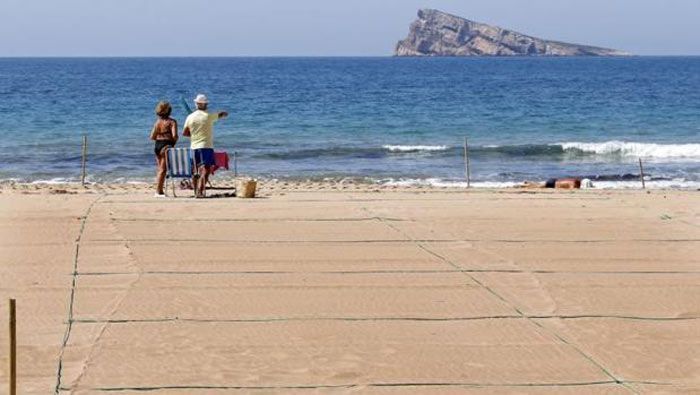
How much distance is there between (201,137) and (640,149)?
1782 centimetres

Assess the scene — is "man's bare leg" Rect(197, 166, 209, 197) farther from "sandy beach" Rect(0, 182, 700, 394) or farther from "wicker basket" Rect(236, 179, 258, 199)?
"sandy beach" Rect(0, 182, 700, 394)

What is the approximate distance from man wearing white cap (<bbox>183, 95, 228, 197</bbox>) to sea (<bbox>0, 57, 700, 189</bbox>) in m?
0.85

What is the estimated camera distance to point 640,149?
99.1 feet

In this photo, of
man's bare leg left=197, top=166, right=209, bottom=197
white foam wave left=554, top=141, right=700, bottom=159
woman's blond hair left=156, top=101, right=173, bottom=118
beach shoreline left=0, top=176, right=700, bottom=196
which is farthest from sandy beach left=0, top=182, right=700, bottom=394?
white foam wave left=554, top=141, right=700, bottom=159

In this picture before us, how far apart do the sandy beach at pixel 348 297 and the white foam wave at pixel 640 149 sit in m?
15.6

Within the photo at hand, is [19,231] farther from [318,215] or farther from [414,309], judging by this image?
[414,309]

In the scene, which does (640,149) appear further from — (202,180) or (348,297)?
(348,297)

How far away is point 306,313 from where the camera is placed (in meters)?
8.73

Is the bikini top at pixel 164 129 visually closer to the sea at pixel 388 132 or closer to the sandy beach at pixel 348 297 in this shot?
the sea at pixel 388 132

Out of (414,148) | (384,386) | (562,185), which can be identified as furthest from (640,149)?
(384,386)

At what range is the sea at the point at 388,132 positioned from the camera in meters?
25.1

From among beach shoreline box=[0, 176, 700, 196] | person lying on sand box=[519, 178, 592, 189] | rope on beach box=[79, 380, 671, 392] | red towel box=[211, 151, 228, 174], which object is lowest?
beach shoreline box=[0, 176, 700, 196]

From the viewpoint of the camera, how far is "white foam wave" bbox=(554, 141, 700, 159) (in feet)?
95.9

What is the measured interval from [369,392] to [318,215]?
6.26m
